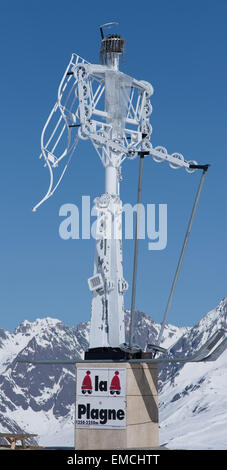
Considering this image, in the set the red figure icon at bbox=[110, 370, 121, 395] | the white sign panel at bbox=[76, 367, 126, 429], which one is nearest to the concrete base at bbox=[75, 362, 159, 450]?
the white sign panel at bbox=[76, 367, 126, 429]

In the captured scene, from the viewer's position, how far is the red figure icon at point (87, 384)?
29.7 metres

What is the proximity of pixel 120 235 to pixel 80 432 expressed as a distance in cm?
869

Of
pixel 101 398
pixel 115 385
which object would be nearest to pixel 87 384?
pixel 101 398

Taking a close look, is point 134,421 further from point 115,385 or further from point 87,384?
point 87,384

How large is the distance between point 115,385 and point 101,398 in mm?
931

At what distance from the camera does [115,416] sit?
28828mm

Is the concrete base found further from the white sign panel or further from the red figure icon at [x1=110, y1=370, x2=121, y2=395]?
the red figure icon at [x1=110, y1=370, x2=121, y2=395]

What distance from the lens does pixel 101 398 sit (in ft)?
96.3

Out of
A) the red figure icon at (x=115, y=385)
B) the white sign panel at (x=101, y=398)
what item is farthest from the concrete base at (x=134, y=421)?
the red figure icon at (x=115, y=385)

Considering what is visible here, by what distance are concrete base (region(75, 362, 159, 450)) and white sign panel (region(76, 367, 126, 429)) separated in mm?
198
